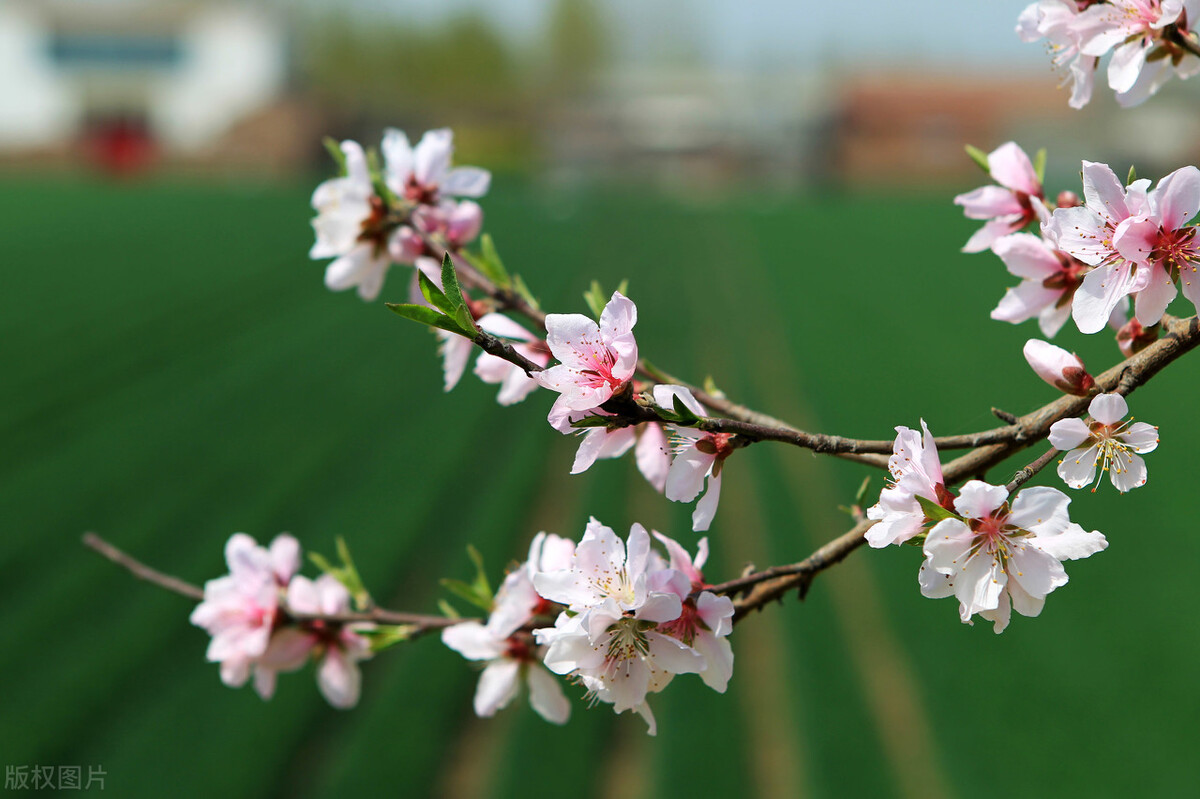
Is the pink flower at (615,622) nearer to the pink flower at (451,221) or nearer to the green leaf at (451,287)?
the green leaf at (451,287)

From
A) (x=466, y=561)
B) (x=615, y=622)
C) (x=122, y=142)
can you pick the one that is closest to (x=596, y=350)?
(x=615, y=622)

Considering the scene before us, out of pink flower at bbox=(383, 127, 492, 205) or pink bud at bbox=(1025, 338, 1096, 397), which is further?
pink flower at bbox=(383, 127, 492, 205)

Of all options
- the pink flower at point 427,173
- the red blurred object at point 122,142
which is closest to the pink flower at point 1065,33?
the pink flower at point 427,173

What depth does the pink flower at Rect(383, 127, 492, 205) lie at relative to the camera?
137cm

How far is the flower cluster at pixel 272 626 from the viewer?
133cm

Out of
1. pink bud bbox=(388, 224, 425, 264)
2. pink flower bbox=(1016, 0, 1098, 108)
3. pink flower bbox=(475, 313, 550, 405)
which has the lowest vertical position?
pink flower bbox=(475, 313, 550, 405)

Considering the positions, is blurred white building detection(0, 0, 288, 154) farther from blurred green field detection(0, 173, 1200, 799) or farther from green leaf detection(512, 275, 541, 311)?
green leaf detection(512, 275, 541, 311)

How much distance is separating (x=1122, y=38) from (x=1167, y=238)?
0.85ft

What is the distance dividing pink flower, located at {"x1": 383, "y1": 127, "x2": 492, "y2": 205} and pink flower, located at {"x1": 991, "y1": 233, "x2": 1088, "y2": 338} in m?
0.64

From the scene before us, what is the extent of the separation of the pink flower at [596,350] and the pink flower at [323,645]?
0.66 metres

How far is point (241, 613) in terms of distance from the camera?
1.35m

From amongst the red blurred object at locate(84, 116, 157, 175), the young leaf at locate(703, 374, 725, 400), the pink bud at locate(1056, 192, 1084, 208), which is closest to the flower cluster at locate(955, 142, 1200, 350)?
the pink bud at locate(1056, 192, 1084, 208)

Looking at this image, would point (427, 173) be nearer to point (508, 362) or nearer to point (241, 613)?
point (508, 362)

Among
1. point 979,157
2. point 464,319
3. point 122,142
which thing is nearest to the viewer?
point 464,319
